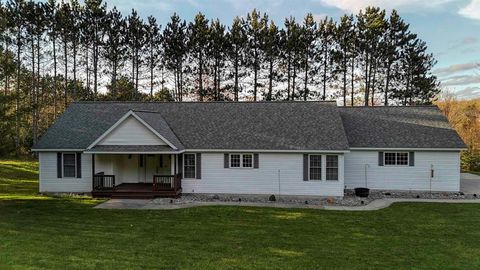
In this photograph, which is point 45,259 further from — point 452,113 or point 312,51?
point 452,113

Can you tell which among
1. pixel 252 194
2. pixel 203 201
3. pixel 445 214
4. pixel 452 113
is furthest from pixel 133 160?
pixel 452 113

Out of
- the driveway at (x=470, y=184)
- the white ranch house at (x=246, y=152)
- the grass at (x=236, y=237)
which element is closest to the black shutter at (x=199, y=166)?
the white ranch house at (x=246, y=152)

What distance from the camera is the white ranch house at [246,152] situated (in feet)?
60.2

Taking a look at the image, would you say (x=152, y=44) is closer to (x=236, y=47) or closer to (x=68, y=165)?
(x=236, y=47)

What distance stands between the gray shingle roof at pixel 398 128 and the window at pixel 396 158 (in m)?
0.48

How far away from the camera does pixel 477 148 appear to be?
3428 centimetres

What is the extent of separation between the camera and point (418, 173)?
19.7 metres

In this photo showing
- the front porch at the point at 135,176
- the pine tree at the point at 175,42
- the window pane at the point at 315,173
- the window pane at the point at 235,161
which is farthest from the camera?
the pine tree at the point at 175,42

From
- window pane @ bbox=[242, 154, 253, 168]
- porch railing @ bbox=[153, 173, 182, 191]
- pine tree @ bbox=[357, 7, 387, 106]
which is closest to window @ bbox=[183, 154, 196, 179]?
porch railing @ bbox=[153, 173, 182, 191]

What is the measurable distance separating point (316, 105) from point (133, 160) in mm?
11424

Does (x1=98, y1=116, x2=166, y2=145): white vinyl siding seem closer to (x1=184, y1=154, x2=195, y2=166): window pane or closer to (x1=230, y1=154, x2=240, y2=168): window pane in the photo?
(x1=184, y1=154, x2=195, y2=166): window pane

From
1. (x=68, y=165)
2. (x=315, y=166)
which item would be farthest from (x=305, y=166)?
(x=68, y=165)

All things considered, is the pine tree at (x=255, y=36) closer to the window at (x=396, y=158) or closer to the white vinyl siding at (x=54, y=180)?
the window at (x=396, y=158)

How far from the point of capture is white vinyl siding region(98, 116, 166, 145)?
60.3 feet
